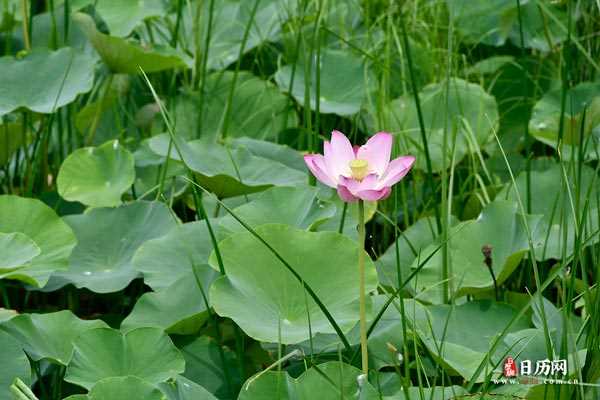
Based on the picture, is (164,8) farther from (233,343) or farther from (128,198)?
(233,343)

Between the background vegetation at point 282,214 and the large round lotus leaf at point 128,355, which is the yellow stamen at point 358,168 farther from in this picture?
the large round lotus leaf at point 128,355

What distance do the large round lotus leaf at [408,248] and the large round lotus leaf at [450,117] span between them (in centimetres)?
30

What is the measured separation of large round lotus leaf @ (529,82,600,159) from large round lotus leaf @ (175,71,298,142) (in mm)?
504

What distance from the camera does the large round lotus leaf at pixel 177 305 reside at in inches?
51.9

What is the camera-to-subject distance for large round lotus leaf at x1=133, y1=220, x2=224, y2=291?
143 cm

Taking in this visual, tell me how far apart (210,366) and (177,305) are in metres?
0.10

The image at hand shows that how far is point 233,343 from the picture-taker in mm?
1387

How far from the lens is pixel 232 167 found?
169cm

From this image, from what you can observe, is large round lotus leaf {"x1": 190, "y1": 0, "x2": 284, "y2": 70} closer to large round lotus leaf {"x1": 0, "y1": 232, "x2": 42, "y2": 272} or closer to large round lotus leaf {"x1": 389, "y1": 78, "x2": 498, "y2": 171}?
large round lotus leaf {"x1": 389, "y1": 78, "x2": 498, "y2": 171}

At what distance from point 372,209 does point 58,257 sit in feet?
1.70

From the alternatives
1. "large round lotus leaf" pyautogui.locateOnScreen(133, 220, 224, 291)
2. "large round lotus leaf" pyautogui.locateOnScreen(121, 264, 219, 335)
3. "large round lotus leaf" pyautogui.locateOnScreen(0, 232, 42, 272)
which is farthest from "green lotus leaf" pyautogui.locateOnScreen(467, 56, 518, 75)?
"large round lotus leaf" pyautogui.locateOnScreen(0, 232, 42, 272)

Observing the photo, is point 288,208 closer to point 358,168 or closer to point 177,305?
point 177,305

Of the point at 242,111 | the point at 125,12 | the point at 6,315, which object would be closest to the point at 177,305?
the point at 6,315

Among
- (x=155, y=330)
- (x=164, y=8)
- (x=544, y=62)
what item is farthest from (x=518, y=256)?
(x=164, y=8)
